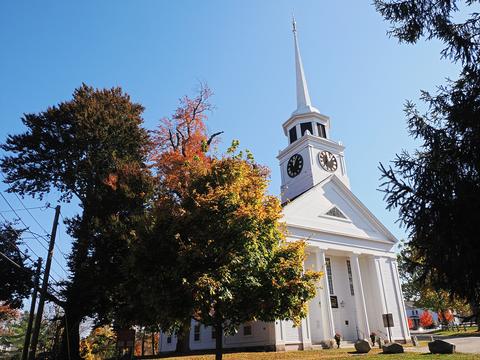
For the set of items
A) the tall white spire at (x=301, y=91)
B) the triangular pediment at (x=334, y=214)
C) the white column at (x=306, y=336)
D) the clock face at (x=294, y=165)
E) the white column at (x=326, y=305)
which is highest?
the tall white spire at (x=301, y=91)

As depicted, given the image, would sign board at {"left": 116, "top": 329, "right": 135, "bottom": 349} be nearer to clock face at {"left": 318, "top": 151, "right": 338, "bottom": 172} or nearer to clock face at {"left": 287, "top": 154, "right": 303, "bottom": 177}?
clock face at {"left": 287, "top": 154, "right": 303, "bottom": 177}

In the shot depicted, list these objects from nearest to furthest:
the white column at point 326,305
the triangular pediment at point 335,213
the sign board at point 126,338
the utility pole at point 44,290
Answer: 1. the utility pole at point 44,290
2. the sign board at point 126,338
3. the white column at point 326,305
4. the triangular pediment at point 335,213

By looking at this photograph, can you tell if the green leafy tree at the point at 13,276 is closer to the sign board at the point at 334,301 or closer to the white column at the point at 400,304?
the sign board at the point at 334,301

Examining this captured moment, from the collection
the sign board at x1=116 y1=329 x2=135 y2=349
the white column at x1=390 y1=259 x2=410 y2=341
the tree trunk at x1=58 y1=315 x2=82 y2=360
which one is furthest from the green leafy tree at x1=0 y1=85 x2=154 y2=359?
the white column at x1=390 y1=259 x2=410 y2=341

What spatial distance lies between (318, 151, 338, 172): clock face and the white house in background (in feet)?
0.33

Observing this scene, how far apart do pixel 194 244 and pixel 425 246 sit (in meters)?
8.53

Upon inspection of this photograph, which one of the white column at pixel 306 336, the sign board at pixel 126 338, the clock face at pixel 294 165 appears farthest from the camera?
the clock face at pixel 294 165

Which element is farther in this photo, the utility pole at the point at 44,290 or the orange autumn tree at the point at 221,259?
the utility pole at the point at 44,290

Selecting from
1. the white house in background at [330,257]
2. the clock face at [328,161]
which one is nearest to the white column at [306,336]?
the white house in background at [330,257]

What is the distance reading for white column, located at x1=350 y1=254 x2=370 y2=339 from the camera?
2811 centimetres

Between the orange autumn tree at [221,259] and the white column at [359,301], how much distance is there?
15.0 metres

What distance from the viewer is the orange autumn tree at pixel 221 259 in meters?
13.1

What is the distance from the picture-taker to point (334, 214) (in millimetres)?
31188

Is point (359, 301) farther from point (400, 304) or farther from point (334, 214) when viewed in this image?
point (334, 214)
